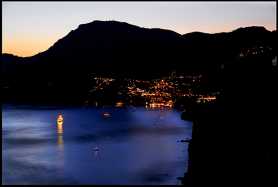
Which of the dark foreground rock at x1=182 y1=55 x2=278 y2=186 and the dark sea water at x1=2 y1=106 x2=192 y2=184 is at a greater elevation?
the dark foreground rock at x1=182 y1=55 x2=278 y2=186

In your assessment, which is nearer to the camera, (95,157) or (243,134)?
(243,134)

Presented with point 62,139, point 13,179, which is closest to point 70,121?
point 62,139

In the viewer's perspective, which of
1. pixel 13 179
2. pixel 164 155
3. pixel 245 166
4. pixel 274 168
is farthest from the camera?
pixel 164 155

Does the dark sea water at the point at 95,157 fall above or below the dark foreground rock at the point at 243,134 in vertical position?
below

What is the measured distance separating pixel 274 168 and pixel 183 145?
58.1 metres

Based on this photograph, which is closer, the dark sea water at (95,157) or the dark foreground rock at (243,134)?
the dark foreground rock at (243,134)

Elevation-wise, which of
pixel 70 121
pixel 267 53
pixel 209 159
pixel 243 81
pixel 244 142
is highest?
pixel 267 53

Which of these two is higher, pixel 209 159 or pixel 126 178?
pixel 209 159

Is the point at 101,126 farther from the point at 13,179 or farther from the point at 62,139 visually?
the point at 13,179

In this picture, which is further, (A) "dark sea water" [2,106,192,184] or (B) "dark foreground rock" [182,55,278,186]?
(A) "dark sea water" [2,106,192,184]

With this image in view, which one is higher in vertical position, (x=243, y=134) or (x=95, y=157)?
(x=243, y=134)

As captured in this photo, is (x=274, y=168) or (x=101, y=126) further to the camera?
(x=101, y=126)

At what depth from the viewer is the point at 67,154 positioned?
65.4 meters

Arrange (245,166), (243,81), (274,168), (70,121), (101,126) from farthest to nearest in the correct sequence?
(70,121) < (101,126) < (243,81) < (245,166) < (274,168)
